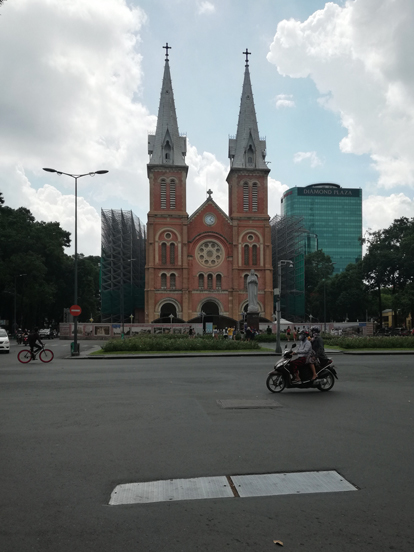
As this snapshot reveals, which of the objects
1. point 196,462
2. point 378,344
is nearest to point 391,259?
point 378,344

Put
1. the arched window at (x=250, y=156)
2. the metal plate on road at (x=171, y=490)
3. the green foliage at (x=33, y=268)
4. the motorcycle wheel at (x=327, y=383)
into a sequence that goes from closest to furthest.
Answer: the metal plate on road at (x=171, y=490) < the motorcycle wheel at (x=327, y=383) < the green foliage at (x=33, y=268) < the arched window at (x=250, y=156)

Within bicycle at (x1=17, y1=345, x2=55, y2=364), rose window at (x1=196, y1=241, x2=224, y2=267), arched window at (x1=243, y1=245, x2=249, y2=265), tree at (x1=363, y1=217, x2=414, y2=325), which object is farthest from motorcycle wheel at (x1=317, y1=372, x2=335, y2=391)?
arched window at (x1=243, y1=245, x2=249, y2=265)

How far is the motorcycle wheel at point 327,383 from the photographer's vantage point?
1192 centimetres

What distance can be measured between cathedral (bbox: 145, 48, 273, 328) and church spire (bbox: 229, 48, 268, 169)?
0.14m

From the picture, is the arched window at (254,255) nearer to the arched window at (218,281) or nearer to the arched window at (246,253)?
the arched window at (246,253)

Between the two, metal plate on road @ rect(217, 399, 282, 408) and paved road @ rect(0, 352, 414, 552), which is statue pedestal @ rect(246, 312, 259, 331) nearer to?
paved road @ rect(0, 352, 414, 552)

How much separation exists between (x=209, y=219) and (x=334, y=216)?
10110 centimetres

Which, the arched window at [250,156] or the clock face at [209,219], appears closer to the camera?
the clock face at [209,219]

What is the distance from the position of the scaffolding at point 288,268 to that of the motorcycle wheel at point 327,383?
59882mm

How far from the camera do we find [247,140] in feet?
222

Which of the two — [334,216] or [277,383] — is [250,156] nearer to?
[277,383]

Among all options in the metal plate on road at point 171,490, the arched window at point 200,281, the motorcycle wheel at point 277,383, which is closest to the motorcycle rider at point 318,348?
the motorcycle wheel at point 277,383

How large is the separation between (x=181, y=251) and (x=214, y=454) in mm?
58362

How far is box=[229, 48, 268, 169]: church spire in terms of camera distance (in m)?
67.2
